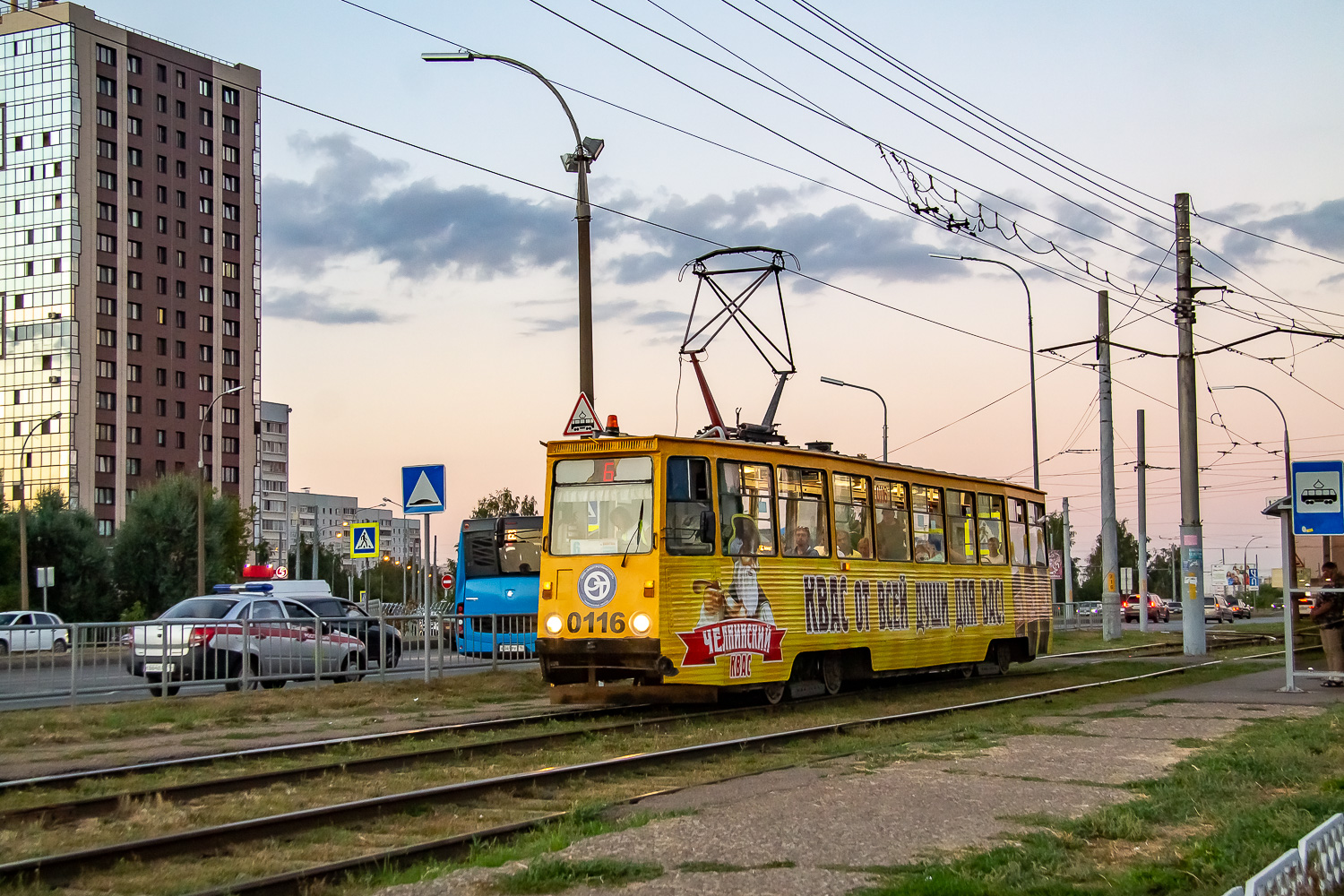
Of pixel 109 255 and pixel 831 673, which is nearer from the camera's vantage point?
pixel 831 673

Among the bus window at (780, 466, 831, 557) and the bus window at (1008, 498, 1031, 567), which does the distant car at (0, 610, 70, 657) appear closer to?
the bus window at (780, 466, 831, 557)

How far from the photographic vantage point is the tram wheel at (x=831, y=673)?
17375 mm

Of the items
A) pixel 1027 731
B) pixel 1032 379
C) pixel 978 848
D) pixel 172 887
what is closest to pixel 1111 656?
pixel 1032 379

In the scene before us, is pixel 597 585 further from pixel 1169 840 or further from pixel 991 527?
pixel 991 527

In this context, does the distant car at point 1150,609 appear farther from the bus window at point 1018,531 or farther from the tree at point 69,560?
the tree at point 69,560

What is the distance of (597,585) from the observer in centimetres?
1490

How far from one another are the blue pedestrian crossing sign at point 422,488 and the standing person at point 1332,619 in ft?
38.7

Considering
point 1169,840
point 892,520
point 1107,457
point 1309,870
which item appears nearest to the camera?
point 1309,870

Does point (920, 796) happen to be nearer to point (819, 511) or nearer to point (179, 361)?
point (819, 511)

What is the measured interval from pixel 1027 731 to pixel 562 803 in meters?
5.73

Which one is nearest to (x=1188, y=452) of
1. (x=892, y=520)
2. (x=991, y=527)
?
(x=991, y=527)

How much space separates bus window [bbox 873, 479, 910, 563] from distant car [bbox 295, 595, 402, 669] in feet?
24.7

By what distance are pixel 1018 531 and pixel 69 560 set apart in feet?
184

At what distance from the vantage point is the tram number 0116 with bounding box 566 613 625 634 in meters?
14.6
